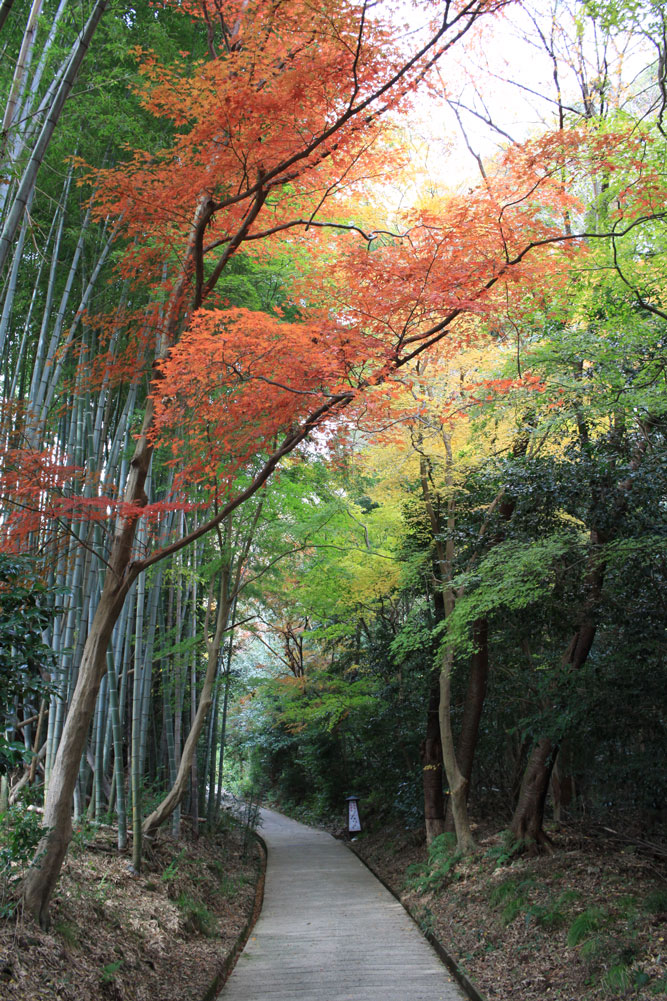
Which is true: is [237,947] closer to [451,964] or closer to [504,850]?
[451,964]

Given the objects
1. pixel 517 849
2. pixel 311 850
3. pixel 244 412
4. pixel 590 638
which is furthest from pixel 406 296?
pixel 311 850

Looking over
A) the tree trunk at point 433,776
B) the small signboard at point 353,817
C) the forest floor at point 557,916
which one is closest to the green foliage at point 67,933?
the forest floor at point 557,916

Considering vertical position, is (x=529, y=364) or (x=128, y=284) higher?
(x=128, y=284)

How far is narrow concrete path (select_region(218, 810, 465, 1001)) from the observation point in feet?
15.9

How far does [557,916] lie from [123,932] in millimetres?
3076

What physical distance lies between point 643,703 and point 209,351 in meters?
4.33

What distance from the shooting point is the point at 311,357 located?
4.69 meters

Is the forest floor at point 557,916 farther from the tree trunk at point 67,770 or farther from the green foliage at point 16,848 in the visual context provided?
the green foliage at point 16,848

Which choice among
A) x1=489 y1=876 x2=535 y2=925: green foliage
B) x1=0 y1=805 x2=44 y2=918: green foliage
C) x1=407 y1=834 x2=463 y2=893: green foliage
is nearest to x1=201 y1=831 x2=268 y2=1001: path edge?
x1=0 y1=805 x2=44 y2=918: green foliage

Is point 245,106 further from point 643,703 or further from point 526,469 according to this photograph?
point 643,703

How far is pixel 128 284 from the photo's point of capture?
6156 mm

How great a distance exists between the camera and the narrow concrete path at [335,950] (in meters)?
4.85

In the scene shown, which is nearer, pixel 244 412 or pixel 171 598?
pixel 244 412

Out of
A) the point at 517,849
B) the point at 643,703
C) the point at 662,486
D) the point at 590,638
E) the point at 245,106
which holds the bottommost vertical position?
the point at 517,849
